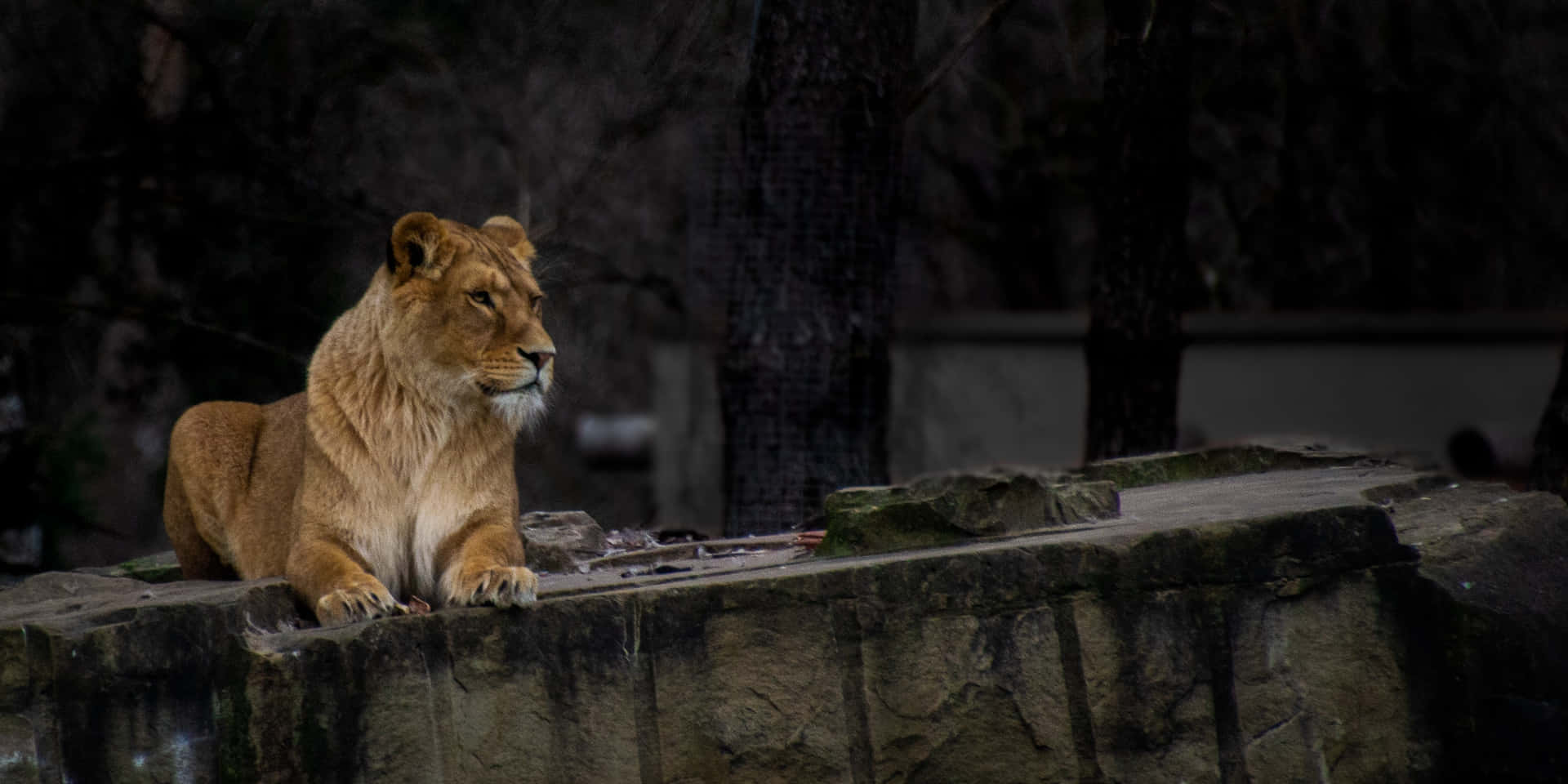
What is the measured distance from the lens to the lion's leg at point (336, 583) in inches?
169

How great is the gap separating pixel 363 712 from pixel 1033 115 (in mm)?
11625

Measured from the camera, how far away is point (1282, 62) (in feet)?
41.4

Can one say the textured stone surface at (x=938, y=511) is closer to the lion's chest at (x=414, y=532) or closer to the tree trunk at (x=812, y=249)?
the lion's chest at (x=414, y=532)

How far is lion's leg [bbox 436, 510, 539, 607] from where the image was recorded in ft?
14.1

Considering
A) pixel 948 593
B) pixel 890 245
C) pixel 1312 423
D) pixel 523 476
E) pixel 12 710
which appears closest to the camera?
pixel 12 710

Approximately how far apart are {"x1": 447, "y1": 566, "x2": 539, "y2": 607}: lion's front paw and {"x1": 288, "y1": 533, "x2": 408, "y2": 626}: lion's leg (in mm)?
192

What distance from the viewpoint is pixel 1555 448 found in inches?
248

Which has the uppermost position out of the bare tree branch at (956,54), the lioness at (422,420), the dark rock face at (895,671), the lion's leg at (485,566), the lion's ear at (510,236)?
the bare tree branch at (956,54)

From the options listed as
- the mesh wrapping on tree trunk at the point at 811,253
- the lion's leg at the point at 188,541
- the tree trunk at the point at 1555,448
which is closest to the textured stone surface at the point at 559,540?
the lion's leg at the point at 188,541

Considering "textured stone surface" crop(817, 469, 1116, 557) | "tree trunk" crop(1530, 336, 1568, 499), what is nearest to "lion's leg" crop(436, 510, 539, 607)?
"textured stone surface" crop(817, 469, 1116, 557)

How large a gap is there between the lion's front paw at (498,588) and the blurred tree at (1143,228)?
440 cm

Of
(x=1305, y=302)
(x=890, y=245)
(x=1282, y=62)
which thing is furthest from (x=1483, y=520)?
(x=1305, y=302)

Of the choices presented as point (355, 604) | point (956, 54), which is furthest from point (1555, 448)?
point (355, 604)

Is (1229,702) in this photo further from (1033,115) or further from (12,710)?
(1033,115)
